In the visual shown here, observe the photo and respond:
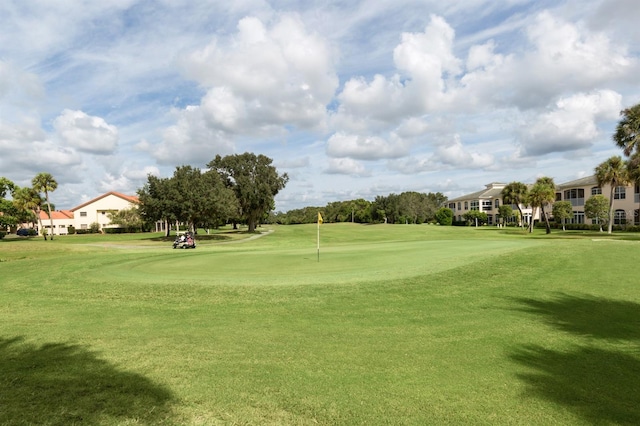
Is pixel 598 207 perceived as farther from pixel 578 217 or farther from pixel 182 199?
pixel 182 199

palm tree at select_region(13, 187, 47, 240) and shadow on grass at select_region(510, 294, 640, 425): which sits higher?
palm tree at select_region(13, 187, 47, 240)

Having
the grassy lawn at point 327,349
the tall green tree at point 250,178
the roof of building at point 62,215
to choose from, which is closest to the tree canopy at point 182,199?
the tall green tree at point 250,178

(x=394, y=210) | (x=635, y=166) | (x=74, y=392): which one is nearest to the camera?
(x=74, y=392)

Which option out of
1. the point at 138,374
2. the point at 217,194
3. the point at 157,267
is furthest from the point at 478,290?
the point at 217,194

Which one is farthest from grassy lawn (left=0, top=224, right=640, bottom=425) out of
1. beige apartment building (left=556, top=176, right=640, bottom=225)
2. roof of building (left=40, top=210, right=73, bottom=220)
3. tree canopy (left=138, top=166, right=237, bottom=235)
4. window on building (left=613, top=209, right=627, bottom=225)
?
roof of building (left=40, top=210, right=73, bottom=220)

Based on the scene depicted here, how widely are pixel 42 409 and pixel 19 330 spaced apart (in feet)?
17.7

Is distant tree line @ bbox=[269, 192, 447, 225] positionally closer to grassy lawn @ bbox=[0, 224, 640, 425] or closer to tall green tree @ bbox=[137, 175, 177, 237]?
tall green tree @ bbox=[137, 175, 177, 237]

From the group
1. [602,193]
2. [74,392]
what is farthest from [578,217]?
[74,392]

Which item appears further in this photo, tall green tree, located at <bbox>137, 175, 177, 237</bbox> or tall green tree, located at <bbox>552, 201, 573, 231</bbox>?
tall green tree, located at <bbox>552, 201, 573, 231</bbox>

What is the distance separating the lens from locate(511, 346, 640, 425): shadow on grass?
17.3ft

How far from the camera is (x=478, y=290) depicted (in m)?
13.7

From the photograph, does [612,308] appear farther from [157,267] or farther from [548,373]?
[157,267]

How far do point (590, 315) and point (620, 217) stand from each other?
251 feet

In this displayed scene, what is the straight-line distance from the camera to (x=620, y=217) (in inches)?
2793
